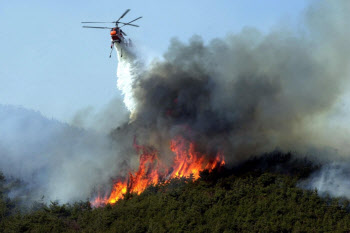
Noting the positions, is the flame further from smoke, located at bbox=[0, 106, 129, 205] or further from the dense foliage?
smoke, located at bbox=[0, 106, 129, 205]

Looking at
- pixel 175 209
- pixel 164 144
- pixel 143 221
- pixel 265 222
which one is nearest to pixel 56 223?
pixel 143 221

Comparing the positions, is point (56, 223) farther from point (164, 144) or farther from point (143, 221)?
point (164, 144)

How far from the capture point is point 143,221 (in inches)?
2251

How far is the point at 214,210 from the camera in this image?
5694cm

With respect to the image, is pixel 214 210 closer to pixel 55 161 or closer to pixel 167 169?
pixel 167 169

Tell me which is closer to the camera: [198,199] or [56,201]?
[198,199]

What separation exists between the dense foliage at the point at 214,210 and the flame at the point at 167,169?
8.45ft

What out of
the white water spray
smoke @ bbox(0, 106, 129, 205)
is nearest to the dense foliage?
smoke @ bbox(0, 106, 129, 205)

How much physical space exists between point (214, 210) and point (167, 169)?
15.4 meters

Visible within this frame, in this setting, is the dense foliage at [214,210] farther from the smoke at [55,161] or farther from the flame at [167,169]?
the smoke at [55,161]

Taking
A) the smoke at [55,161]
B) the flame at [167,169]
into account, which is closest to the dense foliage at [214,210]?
the flame at [167,169]

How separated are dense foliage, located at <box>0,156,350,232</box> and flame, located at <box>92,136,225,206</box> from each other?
2.57m

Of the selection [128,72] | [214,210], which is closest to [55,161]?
[128,72]

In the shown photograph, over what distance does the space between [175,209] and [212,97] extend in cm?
2207
